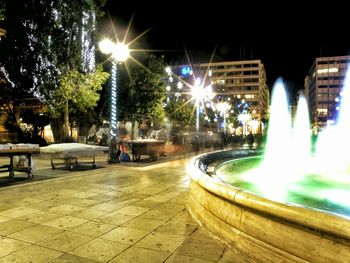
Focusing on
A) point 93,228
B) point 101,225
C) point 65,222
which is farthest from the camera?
point 65,222

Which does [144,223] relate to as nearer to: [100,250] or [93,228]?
[93,228]

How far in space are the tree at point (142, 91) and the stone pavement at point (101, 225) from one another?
16710mm

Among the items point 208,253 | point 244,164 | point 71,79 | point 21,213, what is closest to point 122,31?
point 71,79

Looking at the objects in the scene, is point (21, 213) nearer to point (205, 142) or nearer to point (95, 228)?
point (95, 228)

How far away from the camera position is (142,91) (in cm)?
2638

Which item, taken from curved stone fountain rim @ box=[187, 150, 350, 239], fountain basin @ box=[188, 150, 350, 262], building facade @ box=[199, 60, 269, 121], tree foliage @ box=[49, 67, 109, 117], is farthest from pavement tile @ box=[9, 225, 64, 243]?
building facade @ box=[199, 60, 269, 121]

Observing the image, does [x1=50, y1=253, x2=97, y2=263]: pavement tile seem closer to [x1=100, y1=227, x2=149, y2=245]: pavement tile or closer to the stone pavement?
the stone pavement

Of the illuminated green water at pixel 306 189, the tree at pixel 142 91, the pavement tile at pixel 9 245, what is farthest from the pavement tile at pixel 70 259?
the tree at pixel 142 91

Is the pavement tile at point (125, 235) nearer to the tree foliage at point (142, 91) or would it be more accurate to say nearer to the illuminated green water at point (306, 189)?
the illuminated green water at point (306, 189)

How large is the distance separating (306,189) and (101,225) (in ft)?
19.8

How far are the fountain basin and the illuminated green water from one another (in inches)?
75.0

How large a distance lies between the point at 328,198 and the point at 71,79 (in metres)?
16.2

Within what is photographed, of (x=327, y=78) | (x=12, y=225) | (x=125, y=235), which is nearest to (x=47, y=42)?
(x=12, y=225)

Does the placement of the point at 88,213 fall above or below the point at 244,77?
below
